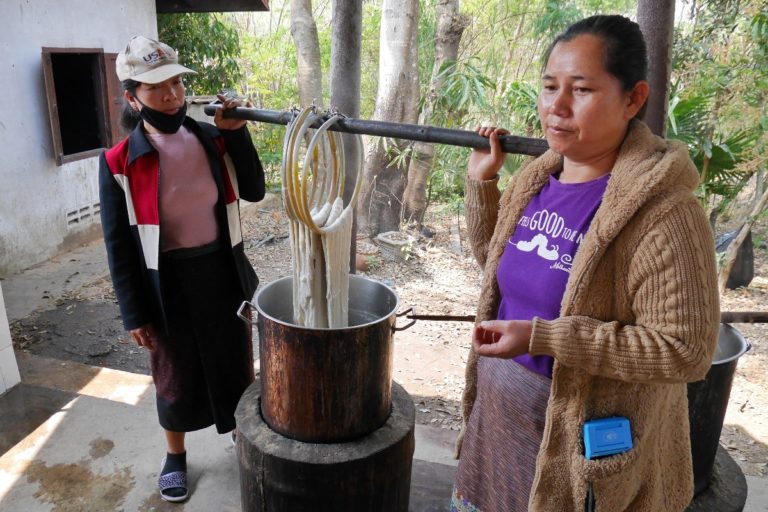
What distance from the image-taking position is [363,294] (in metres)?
2.26

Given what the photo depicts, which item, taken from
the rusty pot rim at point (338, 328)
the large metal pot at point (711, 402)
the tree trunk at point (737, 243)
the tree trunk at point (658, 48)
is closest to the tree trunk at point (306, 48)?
the tree trunk at point (737, 243)

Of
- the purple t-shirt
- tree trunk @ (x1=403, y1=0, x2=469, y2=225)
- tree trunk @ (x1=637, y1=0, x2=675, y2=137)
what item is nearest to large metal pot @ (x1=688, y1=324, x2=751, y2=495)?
tree trunk @ (x1=637, y1=0, x2=675, y2=137)

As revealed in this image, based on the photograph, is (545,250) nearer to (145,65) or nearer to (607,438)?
(607,438)

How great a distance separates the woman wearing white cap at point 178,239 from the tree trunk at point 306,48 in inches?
261

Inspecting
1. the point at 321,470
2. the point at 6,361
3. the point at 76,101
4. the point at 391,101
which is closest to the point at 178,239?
the point at 321,470

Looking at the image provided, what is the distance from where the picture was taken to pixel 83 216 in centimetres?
645

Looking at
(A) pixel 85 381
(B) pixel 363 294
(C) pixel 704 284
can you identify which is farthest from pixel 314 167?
(A) pixel 85 381

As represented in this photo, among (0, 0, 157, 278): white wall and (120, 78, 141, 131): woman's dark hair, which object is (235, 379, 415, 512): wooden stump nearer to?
(120, 78, 141, 131): woman's dark hair

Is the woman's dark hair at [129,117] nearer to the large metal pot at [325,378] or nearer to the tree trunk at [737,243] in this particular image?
the large metal pot at [325,378]

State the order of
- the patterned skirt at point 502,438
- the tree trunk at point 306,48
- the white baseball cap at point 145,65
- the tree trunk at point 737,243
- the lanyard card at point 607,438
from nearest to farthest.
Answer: the lanyard card at point 607,438 < the patterned skirt at point 502,438 < the white baseball cap at point 145,65 < the tree trunk at point 737,243 < the tree trunk at point 306,48

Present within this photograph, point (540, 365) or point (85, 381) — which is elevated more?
point (540, 365)

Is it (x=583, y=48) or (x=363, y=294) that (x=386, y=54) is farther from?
(x=583, y=48)

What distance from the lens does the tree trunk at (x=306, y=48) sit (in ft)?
28.6

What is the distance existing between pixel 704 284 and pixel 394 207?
6.11 meters
